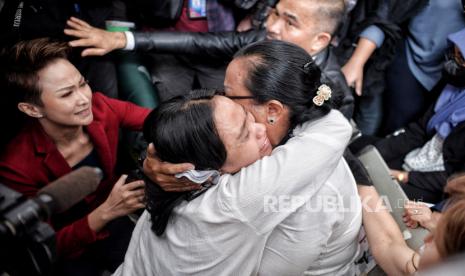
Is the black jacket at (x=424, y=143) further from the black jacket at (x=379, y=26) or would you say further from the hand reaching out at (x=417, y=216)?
the hand reaching out at (x=417, y=216)

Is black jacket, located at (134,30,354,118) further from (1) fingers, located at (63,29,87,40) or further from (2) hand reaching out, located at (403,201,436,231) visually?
(2) hand reaching out, located at (403,201,436,231)

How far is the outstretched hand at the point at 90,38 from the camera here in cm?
180

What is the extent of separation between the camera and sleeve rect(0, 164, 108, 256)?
143 centimetres

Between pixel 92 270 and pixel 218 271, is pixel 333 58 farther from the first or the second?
pixel 92 270

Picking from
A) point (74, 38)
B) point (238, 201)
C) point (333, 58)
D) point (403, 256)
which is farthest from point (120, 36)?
point (403, 256)

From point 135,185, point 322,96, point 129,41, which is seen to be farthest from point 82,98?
point 322,96

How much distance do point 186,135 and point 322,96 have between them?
18.8 inches

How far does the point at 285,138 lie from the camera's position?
1337 millimetres

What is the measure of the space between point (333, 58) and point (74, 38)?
1.25 m

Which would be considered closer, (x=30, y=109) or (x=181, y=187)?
(x=181, y=187)

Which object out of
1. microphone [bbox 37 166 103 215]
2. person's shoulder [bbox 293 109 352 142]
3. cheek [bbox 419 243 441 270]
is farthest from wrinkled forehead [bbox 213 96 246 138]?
cheek [bbox 419 243 441 270]

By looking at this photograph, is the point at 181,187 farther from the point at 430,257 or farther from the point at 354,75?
the point at 354,75

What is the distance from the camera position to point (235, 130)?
111cm

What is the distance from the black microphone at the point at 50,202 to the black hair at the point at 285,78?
683mm
